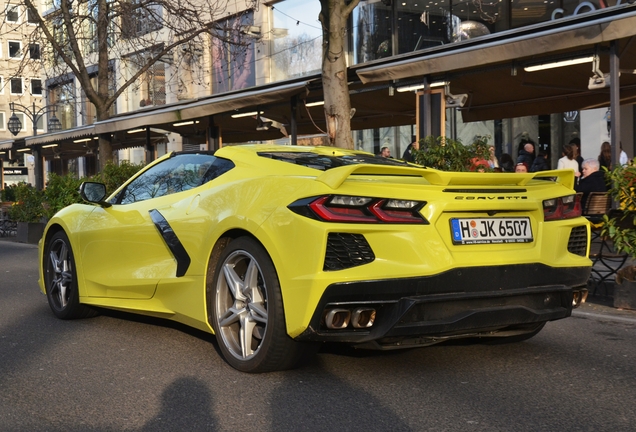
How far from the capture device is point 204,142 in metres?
23.8

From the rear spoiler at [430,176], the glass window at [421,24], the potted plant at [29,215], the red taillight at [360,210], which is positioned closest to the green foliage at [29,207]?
the potted plant at [29,215]

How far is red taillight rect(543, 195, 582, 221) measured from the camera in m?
4.98

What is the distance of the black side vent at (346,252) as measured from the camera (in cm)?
432

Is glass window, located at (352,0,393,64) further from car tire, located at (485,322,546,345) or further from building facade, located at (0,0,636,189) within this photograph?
car tire, located at (485,322,546,345)

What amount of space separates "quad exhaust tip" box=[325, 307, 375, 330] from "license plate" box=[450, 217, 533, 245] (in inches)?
23.5

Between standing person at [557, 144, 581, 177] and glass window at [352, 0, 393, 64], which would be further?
glass window at [352, 0, 393, 64]

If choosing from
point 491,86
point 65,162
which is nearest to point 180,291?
point 491,86

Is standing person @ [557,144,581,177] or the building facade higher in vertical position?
the building facade

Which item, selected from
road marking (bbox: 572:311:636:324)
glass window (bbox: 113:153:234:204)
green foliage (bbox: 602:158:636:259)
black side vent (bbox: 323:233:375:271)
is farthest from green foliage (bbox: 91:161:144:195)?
black side vent (bbox: 323:233:375:271)

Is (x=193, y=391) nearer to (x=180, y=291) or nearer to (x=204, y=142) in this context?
(x=180, y=291)

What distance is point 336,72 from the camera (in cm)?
1295

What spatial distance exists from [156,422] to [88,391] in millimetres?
789

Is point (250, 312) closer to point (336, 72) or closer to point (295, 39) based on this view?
point (336, 72)

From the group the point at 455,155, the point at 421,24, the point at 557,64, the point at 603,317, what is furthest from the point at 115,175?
the point at 603,317
